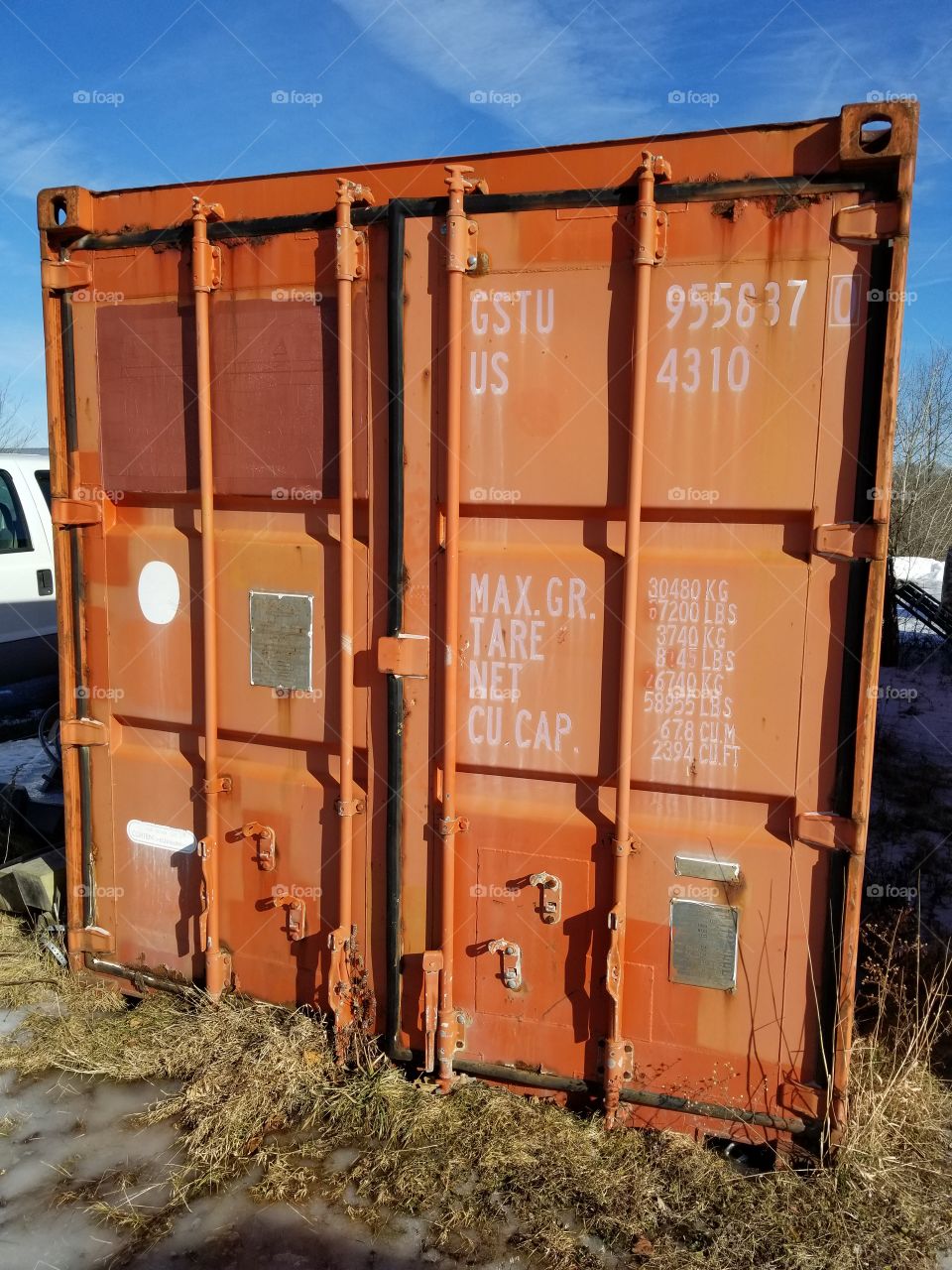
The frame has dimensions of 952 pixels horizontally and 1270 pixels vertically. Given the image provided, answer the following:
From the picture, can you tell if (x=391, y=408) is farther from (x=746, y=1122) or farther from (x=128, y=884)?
(x=746, y=1122)

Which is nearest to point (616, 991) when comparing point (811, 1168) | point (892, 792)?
point (811, 1168)

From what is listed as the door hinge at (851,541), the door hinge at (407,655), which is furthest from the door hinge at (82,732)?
the door hinge at (851,541)

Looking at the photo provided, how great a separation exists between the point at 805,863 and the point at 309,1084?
6.92ft

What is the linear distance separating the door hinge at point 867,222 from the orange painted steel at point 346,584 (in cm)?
169

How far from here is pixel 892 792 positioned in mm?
7391
